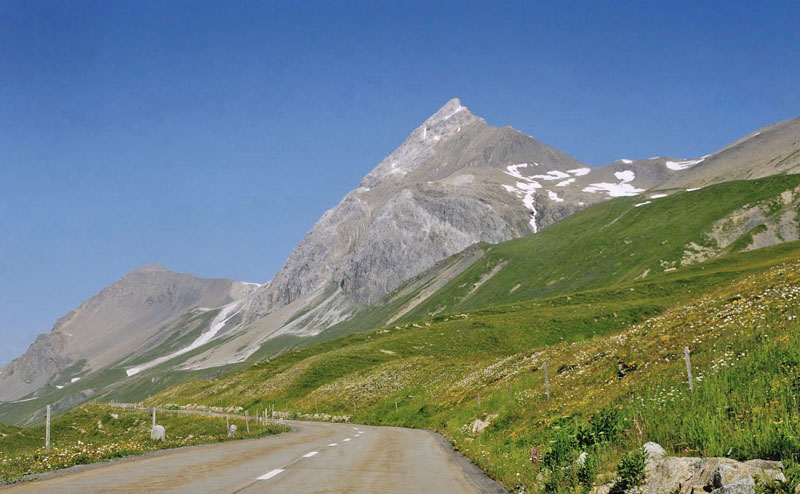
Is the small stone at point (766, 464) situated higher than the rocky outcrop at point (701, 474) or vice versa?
the small stone at point (766, 464)

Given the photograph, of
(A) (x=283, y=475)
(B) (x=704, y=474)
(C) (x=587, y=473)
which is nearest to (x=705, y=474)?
(B) (x=704, y=474)

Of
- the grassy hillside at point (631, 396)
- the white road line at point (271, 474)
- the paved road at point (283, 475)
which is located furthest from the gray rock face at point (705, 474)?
the white road line at point (271, 474)

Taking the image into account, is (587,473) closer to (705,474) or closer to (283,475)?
(705,474)

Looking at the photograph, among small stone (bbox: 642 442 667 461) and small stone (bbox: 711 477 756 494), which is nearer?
small stone (bbox: 711 477 756 494)

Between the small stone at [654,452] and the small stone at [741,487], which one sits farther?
the small stone at [654,452]

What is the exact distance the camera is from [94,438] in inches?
2406

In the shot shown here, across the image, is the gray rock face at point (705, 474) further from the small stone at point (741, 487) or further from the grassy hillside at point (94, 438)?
the grassy hillside at point (94, 438)

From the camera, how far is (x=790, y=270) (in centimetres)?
3616

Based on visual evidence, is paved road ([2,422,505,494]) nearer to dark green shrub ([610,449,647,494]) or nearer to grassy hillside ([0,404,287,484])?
grassy hillside ([0,404,287,484])

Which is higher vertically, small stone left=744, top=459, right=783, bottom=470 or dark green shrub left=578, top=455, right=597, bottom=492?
small stone left=744, top=459, right=783, bottom=470

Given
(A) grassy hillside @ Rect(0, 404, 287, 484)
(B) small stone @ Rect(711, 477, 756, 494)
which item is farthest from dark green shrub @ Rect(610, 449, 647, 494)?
(A) grassy hillside @ Rect(0, 404, 287, 484)

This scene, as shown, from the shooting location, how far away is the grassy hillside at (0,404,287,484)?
22.2 m

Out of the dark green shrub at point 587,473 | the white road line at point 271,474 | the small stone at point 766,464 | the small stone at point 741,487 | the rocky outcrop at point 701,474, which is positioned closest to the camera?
the small stone at point 741,487

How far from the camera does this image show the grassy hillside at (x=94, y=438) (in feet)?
72.9
